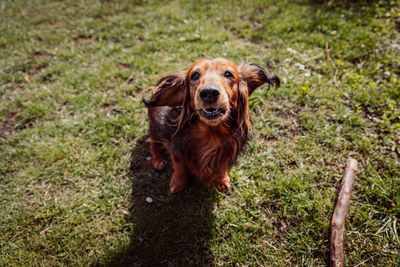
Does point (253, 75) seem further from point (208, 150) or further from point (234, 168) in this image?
point (234, 168)

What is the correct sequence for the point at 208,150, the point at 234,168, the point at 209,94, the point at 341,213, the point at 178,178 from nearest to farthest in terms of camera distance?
the point at 209,94, the point at 341,213, the point at 208,150, the point at 178,178, the point at 234,168

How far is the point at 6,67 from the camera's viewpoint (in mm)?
4715

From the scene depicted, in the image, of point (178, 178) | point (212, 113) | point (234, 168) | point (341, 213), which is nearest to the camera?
point (212, 113)

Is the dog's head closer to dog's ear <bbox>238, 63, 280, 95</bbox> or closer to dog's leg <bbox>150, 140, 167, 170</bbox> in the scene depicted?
dog's ear <bbox>238, 63, 280, 95</bbox>

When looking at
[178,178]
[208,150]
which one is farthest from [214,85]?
[178,178]

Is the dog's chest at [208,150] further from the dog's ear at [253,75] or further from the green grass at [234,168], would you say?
the dog's ear at [253,75]

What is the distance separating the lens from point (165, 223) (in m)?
2.65

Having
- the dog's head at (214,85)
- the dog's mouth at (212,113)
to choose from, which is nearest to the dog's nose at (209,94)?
the dog's head at (214,85)

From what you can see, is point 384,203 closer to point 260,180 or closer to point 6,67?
point 260,180

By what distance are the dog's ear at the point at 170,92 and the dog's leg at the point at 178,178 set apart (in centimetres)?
74

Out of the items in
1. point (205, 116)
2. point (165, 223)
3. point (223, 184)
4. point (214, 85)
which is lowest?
point (165, 223)

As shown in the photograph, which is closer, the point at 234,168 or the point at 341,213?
the point at 341,213

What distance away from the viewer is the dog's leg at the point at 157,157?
10.1ft

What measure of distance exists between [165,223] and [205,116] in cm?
143
